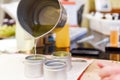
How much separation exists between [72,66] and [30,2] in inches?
12.8

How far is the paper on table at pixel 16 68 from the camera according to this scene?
30.0 inches

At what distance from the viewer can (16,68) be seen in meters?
0.85

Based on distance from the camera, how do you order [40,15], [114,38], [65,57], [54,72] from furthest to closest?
[114,38], [40,15], [65,57], [54,72]

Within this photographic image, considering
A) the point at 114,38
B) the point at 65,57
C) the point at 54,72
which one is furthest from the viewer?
the point at 114,38

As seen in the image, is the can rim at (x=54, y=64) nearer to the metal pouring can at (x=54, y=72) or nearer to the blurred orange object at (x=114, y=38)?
the metal pouring can at (x=54, y=72)

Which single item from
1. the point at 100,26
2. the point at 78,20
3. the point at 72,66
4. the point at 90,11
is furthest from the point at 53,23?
the point at 90,11

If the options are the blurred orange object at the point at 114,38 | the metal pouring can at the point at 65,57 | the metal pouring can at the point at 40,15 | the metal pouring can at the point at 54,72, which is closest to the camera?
the metal pouring can at the point at 54,72

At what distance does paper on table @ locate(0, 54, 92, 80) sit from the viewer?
0.76 metres

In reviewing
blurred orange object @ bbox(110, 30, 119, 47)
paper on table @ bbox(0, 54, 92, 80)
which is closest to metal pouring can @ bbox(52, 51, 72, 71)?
paper on table @ bbox(0, 54, 92, 80)

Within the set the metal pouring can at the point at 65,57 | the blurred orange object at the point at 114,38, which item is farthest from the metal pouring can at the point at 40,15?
the blurred orange object at the point at 114,38

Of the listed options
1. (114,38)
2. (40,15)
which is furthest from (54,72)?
(114,38)

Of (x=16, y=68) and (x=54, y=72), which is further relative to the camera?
(x=16, y=68)

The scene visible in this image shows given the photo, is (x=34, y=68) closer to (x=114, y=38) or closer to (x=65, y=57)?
(x=65, y=57)

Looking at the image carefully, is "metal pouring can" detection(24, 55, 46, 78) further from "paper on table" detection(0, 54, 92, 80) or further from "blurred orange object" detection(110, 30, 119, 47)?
"blurred orange object" detection(110, 30, 119, 47)
